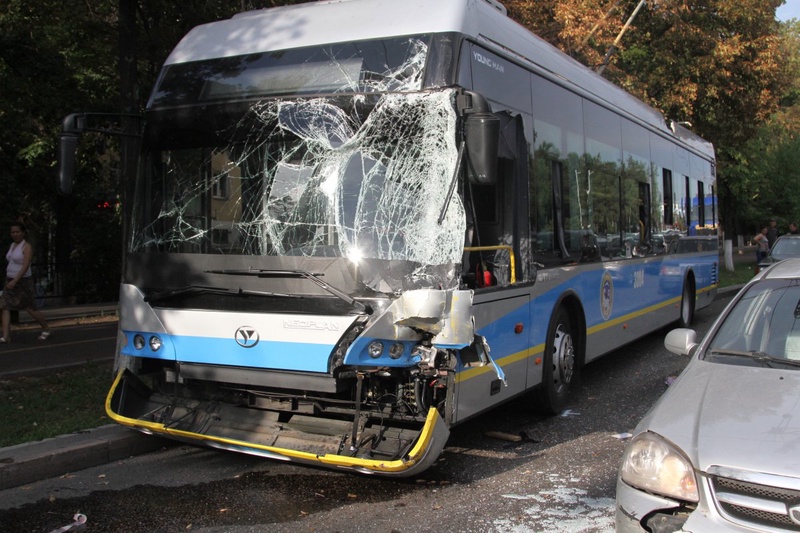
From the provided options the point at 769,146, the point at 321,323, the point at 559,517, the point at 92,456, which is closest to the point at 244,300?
the point at 321,323

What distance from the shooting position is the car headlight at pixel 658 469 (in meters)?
3.42

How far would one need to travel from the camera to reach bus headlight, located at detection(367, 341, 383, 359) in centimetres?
508

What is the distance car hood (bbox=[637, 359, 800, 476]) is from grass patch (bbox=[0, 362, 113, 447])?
5.02 m

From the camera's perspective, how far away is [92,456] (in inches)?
246

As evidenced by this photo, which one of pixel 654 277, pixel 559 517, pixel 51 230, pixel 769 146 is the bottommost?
pixel 559 517

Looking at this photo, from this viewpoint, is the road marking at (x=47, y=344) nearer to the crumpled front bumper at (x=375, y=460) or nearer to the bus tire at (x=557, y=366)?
the crumpled front bumper at (x=375, y=460)

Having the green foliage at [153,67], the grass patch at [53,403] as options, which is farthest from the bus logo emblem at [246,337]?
the green foliage at [153,67]

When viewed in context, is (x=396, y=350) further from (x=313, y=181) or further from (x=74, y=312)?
(x=74, y=312)

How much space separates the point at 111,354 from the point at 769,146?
3194 centimetres

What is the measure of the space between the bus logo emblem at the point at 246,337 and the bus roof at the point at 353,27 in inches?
89.6

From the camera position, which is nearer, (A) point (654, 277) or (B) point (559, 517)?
(B) point (559, 517)

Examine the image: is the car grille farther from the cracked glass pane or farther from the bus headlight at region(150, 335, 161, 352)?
the bus headlight at region(150, 335, 161, 352)

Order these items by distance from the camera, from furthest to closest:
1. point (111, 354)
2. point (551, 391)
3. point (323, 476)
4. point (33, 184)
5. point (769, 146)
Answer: point (769, 146) → point (33, 184) → point (111, 354) → point (551, 391) → point (323, 476)

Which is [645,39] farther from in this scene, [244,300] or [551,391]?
[244,300]
